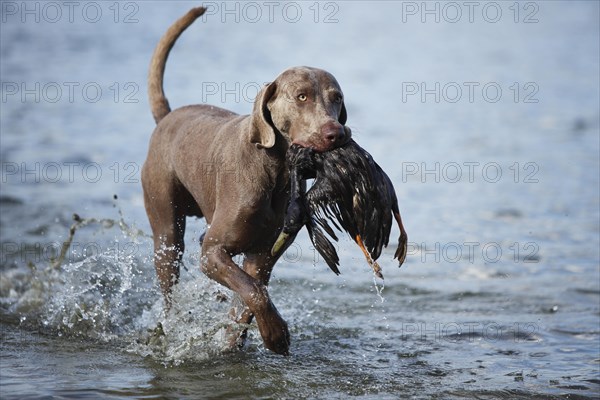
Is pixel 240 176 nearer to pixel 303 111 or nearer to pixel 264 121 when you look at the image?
pixel 264 121

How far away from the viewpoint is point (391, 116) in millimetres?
15617

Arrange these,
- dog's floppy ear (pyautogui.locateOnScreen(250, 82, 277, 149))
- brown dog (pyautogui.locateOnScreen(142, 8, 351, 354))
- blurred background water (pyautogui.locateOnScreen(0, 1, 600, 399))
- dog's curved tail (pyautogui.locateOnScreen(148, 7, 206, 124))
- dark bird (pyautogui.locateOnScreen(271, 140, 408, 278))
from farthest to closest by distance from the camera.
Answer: dog's curved tail (pyautogui.locateOnScreen(148, 7, 206, 124)), blurred background water (pyautogui.locateOnScreen(0, 1, 600, 399)), dog's floppy ear (pyautogui.locateOnScreen(250, 82, 277, 149)), brown dog (pyautogui.locateOnScreen(142, 8, 351, 354)), dark bird (pyautogui.locateOnScreen(271, 140, 408, 278))

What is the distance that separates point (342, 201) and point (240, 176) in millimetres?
785

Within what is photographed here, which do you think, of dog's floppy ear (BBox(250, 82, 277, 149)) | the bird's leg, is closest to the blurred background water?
the bird's leg

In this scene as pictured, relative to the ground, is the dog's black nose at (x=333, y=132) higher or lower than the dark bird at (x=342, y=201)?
higher

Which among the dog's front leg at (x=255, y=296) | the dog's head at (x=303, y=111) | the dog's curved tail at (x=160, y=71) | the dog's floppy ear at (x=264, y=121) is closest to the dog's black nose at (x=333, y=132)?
the dog's head at (x=303, y=111)

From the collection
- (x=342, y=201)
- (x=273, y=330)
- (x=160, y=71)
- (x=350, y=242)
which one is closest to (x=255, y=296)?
(x=273, y=330)

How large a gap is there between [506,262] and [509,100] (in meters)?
8.27

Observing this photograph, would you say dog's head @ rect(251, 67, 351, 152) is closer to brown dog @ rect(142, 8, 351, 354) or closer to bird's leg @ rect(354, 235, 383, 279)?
brown dog @ rect(142, 8, 351, 354)

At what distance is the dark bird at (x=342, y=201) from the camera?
17.1ft

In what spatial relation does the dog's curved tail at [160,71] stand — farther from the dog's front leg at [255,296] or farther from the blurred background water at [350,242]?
the dog's front leg at [255,296]

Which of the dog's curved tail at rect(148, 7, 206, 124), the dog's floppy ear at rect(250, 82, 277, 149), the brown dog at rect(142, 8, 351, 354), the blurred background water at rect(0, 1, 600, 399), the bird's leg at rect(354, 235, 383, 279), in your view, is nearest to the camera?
the bird's leg at rect(354, 235, 383, 279)

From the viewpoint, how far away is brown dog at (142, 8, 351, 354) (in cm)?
539

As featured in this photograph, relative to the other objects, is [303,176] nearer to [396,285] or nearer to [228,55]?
[396,285]
